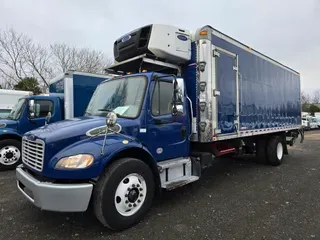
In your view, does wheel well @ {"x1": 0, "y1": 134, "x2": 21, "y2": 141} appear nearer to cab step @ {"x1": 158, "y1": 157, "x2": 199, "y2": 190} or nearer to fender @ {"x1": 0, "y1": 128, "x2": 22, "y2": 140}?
fender @ {"x1": 0, "y1": 128, "x2": 22, "y2": 140}

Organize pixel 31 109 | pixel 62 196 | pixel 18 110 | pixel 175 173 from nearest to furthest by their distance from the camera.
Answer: pixel 62 196, pixel 175 173, pixel 31 109, pixel 18 110

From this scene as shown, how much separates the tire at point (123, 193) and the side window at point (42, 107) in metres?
5.64

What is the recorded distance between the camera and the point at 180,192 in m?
5.02

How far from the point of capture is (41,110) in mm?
7918

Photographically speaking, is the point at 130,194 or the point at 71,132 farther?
the point at 130,194

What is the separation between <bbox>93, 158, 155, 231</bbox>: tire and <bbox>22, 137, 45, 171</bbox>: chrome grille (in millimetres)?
837

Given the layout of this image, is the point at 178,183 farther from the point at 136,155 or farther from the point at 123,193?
the point at 123,193

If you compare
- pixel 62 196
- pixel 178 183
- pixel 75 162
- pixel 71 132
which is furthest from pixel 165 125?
pixel 62 196

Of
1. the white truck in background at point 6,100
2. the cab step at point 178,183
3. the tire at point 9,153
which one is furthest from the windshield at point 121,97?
the white truck in background at point 6,100

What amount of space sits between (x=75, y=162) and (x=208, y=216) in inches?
90.0

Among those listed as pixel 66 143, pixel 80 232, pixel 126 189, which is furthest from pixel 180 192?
pixel 66 143

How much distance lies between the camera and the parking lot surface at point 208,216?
329 centimetres

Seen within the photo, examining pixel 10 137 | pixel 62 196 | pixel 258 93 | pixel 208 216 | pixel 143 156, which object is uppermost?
pixel 258 93

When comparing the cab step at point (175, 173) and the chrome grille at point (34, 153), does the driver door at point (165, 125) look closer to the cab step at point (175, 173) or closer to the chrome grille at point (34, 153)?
the cab step at point (175, 173)
